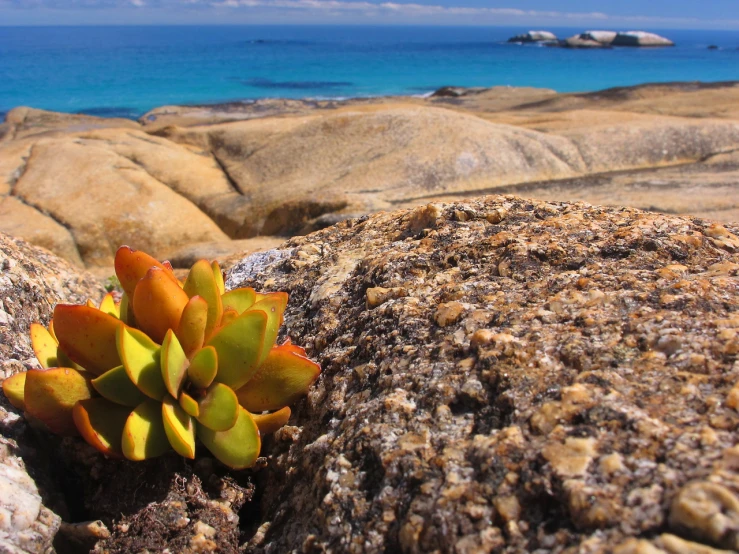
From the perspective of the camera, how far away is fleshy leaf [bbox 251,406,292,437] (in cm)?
165

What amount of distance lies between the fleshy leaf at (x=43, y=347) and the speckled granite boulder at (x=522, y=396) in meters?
0.69

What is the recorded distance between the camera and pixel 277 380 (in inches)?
67.0

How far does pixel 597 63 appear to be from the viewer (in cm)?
6550

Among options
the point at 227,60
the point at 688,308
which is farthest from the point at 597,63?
the point at 688,308

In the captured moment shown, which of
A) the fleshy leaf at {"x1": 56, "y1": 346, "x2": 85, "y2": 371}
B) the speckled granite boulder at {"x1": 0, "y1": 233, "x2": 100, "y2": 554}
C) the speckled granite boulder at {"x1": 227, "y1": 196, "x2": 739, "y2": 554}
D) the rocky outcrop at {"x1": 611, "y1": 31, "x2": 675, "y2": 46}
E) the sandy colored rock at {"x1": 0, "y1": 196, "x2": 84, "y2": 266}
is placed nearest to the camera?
the speckled granite boulder at {"x1": 227, "y1": 196, "x2": 739, "y2": 554}

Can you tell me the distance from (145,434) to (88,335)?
1.04ft

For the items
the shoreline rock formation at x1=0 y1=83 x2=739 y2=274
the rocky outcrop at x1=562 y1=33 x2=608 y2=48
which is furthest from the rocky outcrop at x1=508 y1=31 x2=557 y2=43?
the shoreline rock formation at x1=0 y1=83 x2=739 y2=274

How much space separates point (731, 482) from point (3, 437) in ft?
5.47

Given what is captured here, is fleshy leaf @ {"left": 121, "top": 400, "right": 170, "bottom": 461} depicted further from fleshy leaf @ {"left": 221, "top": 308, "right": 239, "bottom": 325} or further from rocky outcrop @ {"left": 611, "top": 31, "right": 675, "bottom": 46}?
rocky outcrop @ {"left": 611, "top": 31, "right": 675, "bottom": 46}

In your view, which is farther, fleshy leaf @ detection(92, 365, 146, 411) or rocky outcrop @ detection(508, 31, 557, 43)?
rocky outcrop @ detection(508, 31, 557, 43)

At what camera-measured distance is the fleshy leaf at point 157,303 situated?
5.23 feet

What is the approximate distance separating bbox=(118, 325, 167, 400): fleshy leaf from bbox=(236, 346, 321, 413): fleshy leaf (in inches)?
9.2

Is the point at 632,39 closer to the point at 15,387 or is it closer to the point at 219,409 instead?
the point at 219,409

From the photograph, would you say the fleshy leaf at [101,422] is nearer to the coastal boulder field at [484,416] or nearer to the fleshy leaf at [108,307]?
the coastal boulder field at [484,416]
